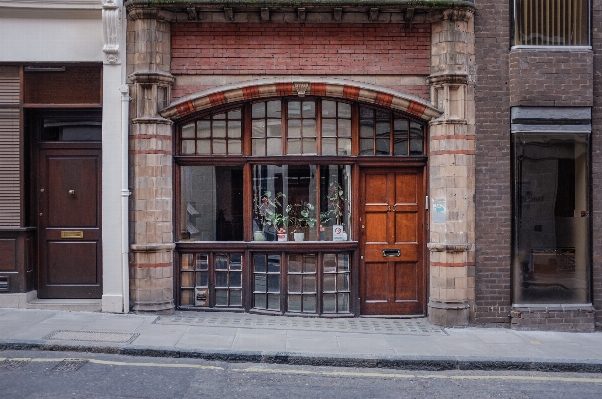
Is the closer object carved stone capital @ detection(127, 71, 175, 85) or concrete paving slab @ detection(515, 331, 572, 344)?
concrete paving slab @ detection(515, 331, 572, 344)

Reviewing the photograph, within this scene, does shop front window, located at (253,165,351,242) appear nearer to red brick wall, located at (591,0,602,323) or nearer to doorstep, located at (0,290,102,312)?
doorstep, located at (0,290,102,312)

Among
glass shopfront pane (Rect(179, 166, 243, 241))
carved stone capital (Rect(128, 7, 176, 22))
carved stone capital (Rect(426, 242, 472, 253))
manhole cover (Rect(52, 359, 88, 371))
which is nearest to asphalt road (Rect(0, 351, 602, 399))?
manhole cover (Rect(52, 359, 88, 371))

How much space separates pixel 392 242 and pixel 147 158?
4.41 metres

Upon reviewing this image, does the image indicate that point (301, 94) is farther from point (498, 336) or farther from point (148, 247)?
point (498, 336)

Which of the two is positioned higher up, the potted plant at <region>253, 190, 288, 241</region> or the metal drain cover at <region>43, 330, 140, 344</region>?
the potted plant at <region>253, 190, 288, 241</region>

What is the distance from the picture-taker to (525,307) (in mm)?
10094

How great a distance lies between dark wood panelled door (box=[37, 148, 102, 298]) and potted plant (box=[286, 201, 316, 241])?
3.30 metres

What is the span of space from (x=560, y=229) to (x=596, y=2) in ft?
12.6

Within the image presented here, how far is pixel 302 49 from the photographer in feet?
33.9

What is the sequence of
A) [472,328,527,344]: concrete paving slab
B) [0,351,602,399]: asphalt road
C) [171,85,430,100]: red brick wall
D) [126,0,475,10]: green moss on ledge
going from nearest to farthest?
[0,351,602,399]: asphalt road → [472,328,527,344]: concrete paving slab → [126,0,475,10]: green moss on ledge → [171,85,430,100]: red brick wall

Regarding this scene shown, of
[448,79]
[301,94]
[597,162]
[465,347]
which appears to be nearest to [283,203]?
[301,94]

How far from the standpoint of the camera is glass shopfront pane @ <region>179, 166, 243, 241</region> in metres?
10.7

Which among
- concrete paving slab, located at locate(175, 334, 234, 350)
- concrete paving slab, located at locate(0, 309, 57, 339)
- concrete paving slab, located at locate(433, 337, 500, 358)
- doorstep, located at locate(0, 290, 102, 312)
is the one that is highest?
doorstep, located at locate(0, 290, 102, 312)

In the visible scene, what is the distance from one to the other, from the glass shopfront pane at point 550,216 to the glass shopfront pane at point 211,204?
4.71m
